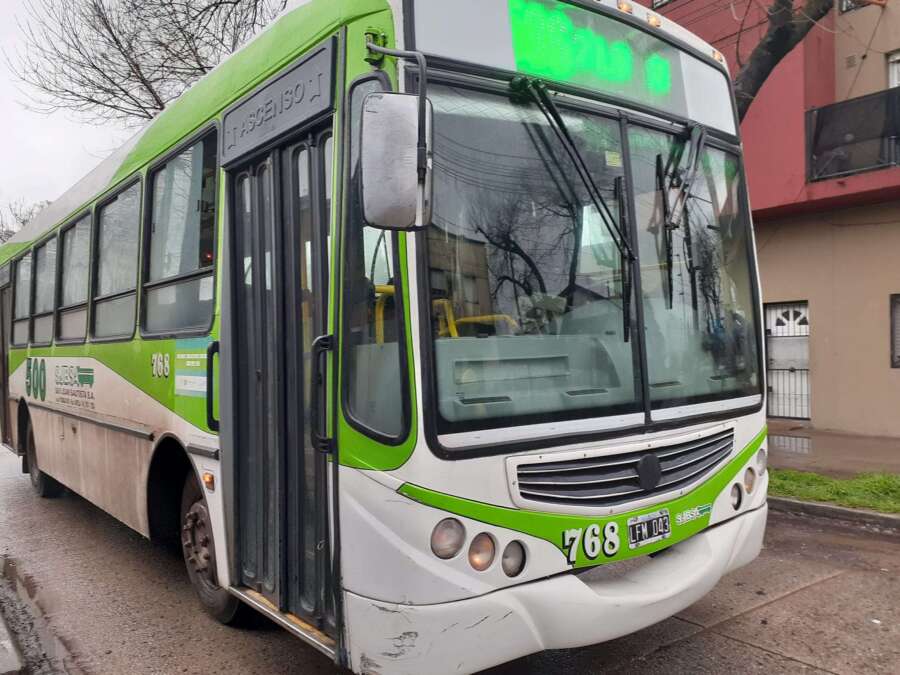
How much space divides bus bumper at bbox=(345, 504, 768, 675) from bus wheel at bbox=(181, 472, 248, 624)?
168 cm

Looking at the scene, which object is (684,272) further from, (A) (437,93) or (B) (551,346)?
(A) (437,93)

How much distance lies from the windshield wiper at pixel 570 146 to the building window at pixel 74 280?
4560mm

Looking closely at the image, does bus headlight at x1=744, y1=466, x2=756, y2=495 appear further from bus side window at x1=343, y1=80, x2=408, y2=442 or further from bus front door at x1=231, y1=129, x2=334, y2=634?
bus front door at x1=231, y1=129, x2=334, y2=634

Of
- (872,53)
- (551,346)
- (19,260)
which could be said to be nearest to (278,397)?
(551,346)

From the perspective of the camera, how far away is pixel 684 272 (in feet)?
12.3

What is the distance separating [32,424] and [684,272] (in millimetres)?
7454

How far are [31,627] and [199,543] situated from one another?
4.34ft

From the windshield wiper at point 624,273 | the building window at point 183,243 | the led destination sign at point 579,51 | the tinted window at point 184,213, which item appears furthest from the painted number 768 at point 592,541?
the tinted window at point 184,213

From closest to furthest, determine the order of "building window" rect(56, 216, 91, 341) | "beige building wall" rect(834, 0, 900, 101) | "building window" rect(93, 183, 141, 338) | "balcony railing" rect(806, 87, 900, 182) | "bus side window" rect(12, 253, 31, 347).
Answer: "building window" rect(93, 183, 141, 338) → "building window" rect(56, 216, 91, 341) → "bus side window" rect(12, 253, 31, 347) → "balcony railing" rect(806, 87, 900, 182) → "beige building wall" rect(834, 0, 900, 101)

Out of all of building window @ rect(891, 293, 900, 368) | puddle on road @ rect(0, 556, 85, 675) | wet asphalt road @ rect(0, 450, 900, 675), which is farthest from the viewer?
building window @ rect(891, 293, 900, 368)

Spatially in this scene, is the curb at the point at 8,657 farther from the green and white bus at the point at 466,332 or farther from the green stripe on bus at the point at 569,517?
the green stripe on bus at the point at 569,517

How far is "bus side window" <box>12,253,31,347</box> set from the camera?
8641 mm

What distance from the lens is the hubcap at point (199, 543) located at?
4.40 m

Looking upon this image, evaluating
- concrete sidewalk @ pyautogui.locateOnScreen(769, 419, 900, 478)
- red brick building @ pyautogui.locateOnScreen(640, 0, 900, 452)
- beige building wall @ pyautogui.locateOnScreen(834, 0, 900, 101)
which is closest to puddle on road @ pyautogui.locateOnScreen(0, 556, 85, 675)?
concrete sidewalk @ pyautogui.locateOnScreen(769, 419, 900, 478)
